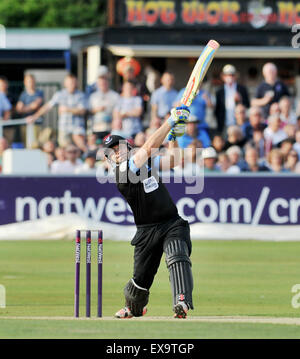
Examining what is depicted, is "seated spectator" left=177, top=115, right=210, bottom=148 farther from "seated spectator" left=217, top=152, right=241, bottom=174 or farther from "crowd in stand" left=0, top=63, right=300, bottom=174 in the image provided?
"seated spectator" left=217, top=152, right=241, bottom=174

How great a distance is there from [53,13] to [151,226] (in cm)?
3825

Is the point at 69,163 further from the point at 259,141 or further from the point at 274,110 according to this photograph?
the point at 274,110

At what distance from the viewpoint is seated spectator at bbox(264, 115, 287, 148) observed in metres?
21.4

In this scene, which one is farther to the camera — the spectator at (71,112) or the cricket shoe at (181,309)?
the spectator at (71,112)

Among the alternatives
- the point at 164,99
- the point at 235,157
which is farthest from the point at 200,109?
the point at 235,157

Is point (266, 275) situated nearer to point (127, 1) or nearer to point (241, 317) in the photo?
point (241, 317)

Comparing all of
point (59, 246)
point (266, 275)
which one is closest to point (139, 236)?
point (266, 275)

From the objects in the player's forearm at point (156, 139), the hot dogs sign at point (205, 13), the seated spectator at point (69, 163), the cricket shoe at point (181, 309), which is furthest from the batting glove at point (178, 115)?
the hot dogs sign at point (205, 13)

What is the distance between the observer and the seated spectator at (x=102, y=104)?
71.1ft

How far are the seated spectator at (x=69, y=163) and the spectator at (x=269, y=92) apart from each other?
3943mm

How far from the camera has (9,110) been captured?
76.9 ft

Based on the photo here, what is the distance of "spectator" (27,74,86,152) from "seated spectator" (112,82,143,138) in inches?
34.4

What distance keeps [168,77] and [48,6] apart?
28357 mm

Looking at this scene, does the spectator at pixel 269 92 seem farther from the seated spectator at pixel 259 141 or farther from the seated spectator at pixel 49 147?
the seated spectator at pixel 49 147
